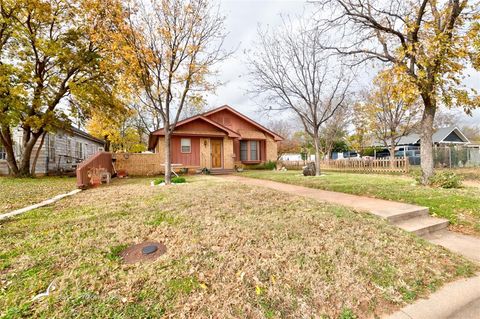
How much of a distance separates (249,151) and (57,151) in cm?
1503

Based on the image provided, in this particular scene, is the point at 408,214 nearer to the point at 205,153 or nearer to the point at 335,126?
the point at 205,153

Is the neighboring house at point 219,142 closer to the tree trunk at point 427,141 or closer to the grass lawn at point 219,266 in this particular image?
the tree trunk at point 427,141

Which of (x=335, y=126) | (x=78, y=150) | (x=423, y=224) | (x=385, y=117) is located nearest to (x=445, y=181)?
(x=423, y=224)

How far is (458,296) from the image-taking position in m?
2.61

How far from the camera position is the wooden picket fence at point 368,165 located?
46.9 ft

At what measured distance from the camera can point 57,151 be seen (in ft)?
58.2

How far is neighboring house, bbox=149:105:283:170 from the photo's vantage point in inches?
647

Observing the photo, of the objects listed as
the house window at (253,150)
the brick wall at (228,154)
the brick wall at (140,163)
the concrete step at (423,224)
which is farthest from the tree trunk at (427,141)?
the brick wall at (140,163)

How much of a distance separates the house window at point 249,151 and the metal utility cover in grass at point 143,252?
16.9m

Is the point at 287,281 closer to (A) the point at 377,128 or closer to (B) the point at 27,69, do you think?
(B) the point at 27,69

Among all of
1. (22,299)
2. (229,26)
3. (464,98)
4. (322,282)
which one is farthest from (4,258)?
Result: (464,98)

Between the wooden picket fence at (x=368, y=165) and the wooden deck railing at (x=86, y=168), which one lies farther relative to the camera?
the wooden picket fence at (x=368, y=165)

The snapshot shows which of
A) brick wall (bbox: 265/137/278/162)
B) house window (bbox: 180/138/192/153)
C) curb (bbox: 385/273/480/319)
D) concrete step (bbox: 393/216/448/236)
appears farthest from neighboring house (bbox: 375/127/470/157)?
curb (bbox: 385/273/480/319)

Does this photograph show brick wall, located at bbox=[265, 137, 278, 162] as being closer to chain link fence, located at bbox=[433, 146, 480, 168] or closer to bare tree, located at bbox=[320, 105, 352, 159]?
bare tree, located at bbox=[320, 105, 352, 159]
